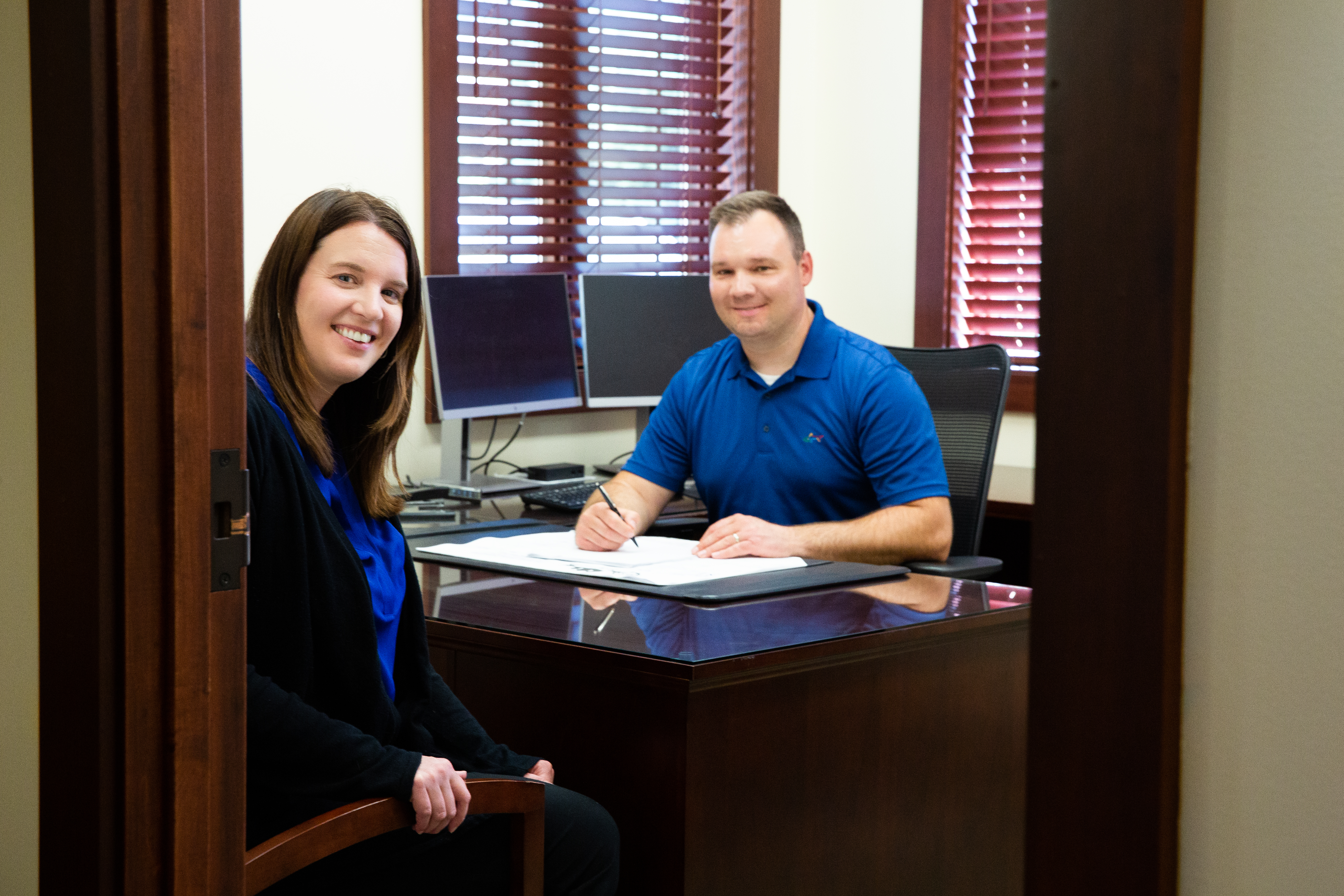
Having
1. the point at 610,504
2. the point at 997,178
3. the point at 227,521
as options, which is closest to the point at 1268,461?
the point at 227,521

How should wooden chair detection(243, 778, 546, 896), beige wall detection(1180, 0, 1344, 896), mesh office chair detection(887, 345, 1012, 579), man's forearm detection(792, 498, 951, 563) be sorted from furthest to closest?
mesh office chair detection(887, 345, 1012, 579) → man's forearm detection(792, 498, 951, 563) → wooden chair detection(243, 778, 546, 896) → beige wall detection(1180, 0, 1344, 896)

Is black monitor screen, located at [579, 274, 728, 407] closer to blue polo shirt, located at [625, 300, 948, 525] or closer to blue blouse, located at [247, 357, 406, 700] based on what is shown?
blue polo shirt, located at [625, 300, 948, 525]

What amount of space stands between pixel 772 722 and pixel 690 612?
0.22 metres

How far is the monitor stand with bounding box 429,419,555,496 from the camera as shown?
3.00 m

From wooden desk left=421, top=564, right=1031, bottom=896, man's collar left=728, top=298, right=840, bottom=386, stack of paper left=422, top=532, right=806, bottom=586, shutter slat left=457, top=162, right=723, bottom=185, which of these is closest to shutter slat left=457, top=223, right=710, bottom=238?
shutter slat left=457, top=162, right=723, bottom=185

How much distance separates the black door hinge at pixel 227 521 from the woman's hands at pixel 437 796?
1.70 feet

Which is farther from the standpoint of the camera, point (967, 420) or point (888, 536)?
point (967, 420)

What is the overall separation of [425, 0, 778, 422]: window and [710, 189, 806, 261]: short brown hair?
81 centimetres

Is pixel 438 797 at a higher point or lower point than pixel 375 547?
lower

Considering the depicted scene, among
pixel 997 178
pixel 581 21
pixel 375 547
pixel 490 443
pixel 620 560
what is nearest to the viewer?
pixel 375 547

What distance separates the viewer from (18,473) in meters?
0.88

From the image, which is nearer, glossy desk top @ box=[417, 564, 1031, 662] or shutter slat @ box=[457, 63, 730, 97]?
glossy desk top @ box=[417, 564, 1031, 662]

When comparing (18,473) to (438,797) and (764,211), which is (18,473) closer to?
(438,797)

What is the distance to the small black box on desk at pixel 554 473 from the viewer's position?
3172mm
